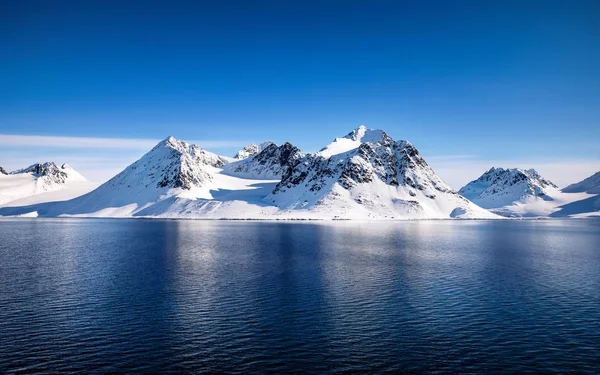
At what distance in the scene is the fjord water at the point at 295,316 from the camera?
33.6m

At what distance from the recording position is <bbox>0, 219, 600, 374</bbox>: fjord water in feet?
110

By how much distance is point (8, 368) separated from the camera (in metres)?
31.3

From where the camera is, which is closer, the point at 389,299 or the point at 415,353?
the point at 415,353

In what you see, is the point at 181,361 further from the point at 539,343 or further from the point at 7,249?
the point at 7,249

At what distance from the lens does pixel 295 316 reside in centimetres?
4591

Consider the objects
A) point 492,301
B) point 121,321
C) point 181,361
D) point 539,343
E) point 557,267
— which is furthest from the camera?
point 557,267

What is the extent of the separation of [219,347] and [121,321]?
1310 centimetres

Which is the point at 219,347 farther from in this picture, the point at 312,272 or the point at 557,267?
the point at 557,267

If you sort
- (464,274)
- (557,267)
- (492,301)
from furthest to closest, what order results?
(557,267)
(464,274)
(492,301)

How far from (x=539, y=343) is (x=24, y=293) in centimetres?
5823

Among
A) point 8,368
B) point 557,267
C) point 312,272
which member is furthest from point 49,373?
point 557,267

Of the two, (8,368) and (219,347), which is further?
(219,347)

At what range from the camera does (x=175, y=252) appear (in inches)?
3967

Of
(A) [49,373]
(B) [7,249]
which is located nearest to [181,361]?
(A) [49,373]
